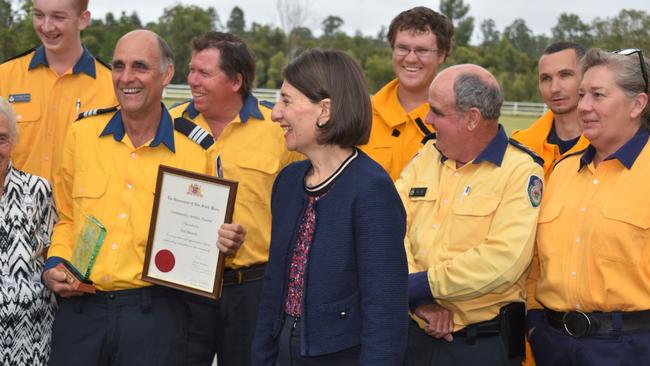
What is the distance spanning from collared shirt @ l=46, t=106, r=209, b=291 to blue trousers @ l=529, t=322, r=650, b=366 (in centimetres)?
198

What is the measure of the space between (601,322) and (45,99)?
3659mm

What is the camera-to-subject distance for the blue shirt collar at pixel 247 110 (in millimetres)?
4910

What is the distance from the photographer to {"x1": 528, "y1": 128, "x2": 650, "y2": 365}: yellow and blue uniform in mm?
3613

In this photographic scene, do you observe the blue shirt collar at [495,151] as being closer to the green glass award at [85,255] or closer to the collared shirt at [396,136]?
the collared shirt at [396,136]

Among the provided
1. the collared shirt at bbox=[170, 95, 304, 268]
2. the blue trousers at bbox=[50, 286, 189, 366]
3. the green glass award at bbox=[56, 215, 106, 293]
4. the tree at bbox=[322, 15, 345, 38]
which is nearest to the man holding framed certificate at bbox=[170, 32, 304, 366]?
the collared shirt at bbox=[170, 95, 304, 268]

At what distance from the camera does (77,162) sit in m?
4.06

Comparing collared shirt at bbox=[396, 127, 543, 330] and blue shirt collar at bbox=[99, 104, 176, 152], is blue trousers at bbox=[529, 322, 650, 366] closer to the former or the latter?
collared shirt at bbox=[396, 127, 543, 330]

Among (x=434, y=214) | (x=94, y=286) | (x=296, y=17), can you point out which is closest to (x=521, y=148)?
(x=434, y=214)

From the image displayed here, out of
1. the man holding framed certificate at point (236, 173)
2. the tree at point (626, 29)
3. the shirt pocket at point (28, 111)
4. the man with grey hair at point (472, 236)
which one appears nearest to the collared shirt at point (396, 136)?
the man holding framed certificate at point (236, 173)

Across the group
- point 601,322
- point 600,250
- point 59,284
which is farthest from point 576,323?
point 59,284

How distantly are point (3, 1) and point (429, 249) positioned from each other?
37778mm

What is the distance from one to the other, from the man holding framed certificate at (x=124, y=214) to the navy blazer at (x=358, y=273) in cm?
83

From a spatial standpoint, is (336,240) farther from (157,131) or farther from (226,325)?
(226,325)

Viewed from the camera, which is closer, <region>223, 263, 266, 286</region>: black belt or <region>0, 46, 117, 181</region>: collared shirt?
<region>223, 263, 266, 286</region>: black belt
